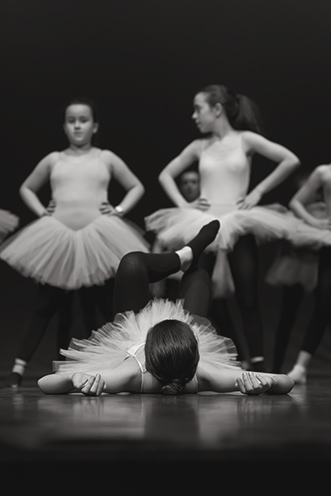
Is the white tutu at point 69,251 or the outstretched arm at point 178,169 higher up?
the outstretched arm at point 178,169

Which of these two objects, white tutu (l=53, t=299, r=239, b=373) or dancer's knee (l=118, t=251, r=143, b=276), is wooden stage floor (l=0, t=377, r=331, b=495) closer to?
white tutu (l=53, t=299, r=239, b=373)

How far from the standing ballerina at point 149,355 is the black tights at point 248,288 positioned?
0.71 metres

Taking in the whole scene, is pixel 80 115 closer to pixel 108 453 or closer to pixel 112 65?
pixel 112 65

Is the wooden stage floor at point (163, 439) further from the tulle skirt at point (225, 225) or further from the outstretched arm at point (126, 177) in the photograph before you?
the outstretched arm at point (126, 177)

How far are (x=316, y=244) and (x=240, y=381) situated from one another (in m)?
1.67

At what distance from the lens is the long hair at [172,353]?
84.1 inches

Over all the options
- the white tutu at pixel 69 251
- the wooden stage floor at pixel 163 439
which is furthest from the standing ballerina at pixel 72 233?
the wooden stage floor at pixel 163 439

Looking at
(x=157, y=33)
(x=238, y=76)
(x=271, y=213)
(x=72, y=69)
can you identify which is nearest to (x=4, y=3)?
(x=72, y=69)

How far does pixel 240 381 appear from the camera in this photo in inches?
87.9

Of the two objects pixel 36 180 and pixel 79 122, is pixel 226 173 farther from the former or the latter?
pixel 36 180

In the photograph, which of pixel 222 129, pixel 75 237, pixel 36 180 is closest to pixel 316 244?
pixel 222 129

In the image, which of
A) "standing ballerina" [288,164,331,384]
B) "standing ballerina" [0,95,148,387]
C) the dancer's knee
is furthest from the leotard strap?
"standing ballerina" [288,164,331,384]

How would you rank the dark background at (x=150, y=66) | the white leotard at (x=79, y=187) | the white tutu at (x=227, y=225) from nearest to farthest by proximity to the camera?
the white tutu at (x=227, y=225) < the white leotard at (x=79, y=187) < the dark background at (x=150, y=66)

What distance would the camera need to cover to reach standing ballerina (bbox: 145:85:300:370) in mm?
3400
